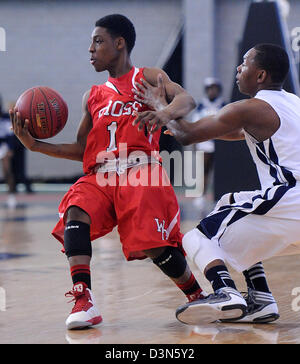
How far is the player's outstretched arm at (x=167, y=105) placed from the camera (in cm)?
404

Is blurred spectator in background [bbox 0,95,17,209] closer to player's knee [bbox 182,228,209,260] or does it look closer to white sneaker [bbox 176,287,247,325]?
player's knee [bbox 182,228,209,260]

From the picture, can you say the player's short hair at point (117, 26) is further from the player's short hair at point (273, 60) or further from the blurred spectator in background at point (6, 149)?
the blurred spectator in background at point (6, 149)

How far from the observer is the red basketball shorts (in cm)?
423

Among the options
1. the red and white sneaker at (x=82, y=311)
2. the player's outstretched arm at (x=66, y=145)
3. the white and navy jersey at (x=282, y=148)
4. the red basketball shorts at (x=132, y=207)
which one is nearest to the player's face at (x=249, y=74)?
the white and navy jersey at (x=282, y=148)

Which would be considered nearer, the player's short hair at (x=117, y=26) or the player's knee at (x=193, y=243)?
the player's knee at (x=193, y=243)

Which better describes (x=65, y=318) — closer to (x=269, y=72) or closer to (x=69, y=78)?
(x=269, y=72)

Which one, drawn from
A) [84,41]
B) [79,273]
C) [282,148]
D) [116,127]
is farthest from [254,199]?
[84,41]

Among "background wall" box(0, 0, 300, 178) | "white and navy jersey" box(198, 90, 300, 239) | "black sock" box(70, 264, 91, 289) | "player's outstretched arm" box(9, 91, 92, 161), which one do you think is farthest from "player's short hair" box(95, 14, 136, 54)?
"background wall" box(0, 0, 300, 178)

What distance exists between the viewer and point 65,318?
14.4 ft

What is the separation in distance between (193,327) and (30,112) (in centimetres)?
157

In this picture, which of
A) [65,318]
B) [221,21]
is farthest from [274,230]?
[221,21]

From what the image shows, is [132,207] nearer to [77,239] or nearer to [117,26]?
[77,239]

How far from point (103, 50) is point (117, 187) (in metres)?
0.85

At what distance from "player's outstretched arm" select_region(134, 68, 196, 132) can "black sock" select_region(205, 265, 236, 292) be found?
0.81 metres
